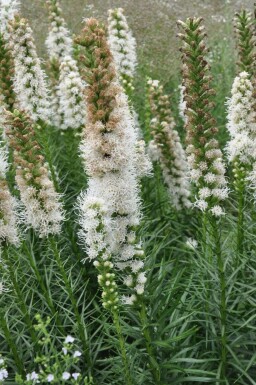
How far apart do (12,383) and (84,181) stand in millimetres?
2788

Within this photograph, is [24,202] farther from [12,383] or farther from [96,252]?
[12,383]

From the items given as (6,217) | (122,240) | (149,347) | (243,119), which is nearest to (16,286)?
(6,217)

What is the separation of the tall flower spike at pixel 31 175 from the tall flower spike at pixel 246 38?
1.89 m

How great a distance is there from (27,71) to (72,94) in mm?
651

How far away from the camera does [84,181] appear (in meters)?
6.32

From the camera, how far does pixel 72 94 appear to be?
602cm

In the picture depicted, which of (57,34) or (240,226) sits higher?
(57,34)

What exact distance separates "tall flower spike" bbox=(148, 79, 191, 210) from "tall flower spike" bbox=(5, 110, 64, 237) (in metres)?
2.42

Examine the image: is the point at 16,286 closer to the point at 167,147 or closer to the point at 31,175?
the point at 31,175

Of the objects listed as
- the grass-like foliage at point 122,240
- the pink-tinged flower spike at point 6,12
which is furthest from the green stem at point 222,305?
the pink-tinged flower spike at point 6,12

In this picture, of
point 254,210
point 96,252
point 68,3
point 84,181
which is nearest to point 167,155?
point 84,181

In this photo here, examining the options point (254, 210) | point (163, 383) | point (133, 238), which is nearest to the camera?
point (133, 238)

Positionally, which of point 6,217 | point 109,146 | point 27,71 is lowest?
point 6,217

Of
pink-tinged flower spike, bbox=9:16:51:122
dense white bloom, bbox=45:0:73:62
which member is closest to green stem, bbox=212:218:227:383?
pink-tinged flower spike, bbox=9:16:51:122
